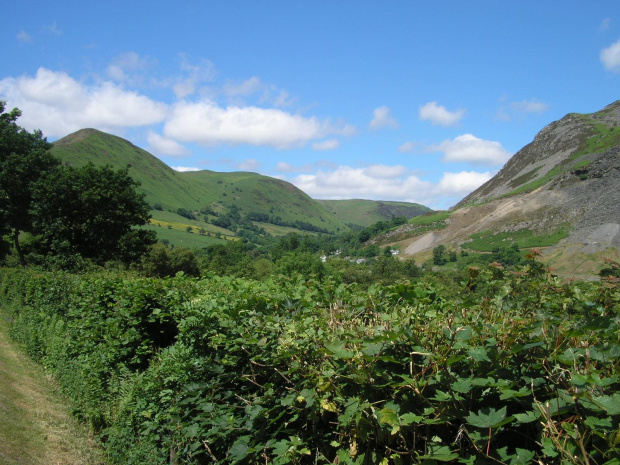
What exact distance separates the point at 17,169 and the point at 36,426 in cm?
3375

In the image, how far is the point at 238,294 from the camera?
186 inches

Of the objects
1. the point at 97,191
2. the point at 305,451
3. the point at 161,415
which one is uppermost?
the point at 97,191

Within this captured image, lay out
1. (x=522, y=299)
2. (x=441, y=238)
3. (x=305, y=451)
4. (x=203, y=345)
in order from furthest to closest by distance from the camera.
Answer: (x=441, y=238)
(x=203, y=345)
(x=522, y=299)
(x=305, y=451)

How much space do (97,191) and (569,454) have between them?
35.2 m

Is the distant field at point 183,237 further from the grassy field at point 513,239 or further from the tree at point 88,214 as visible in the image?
the tree at point 88,214

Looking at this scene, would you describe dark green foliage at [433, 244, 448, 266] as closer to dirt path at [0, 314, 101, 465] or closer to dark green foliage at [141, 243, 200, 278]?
dark green foliage at [141, 243, 200, 278]

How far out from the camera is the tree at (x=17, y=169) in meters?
33.6

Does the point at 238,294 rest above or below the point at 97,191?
below

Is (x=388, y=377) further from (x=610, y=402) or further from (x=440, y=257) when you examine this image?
(x=440, y=257)

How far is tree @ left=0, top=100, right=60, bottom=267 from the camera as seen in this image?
33562 mm

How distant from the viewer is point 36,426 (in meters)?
6.89

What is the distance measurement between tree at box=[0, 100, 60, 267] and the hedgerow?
33.8 m

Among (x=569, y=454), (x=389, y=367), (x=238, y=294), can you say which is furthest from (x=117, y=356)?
(x=569, y=454)

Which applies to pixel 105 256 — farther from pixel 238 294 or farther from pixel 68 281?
pixel 238 294
